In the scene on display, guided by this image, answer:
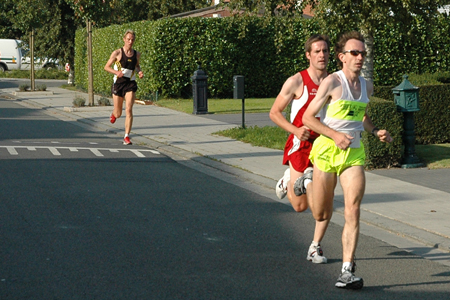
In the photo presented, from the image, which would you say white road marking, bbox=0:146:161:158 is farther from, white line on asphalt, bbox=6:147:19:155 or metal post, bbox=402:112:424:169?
metal post, bbox=402:112:424:169

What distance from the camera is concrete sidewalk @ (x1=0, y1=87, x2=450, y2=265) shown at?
734cm

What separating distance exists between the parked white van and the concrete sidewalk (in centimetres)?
4321

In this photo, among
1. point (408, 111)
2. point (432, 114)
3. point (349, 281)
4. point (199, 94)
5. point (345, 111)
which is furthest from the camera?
point (199, 94)

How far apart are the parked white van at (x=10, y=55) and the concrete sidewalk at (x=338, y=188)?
43208 mm

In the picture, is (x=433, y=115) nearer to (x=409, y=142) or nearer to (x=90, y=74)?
(x=409, y=142)

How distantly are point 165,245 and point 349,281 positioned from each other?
1.96 meters

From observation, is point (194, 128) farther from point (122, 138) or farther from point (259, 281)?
point (259, 281)

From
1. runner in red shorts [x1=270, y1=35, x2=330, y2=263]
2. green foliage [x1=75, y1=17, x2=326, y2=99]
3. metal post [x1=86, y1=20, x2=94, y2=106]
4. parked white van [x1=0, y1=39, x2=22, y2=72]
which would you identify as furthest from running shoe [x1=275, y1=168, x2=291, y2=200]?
parked white van [x1=0, y1=39, x2=22, y2=72]

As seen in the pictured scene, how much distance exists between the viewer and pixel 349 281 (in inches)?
213

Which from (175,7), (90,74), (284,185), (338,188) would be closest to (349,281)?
(284,185)

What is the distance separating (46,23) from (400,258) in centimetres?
3811

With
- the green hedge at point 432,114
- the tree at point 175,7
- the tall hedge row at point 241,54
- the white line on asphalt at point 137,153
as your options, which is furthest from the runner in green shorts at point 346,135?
the tree at point 175,7

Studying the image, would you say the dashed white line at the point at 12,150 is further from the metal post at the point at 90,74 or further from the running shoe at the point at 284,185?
the metal post at the point at 90,74

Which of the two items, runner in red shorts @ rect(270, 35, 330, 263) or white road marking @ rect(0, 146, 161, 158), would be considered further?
white road marking @ rect(0, 146, 161, 158)
